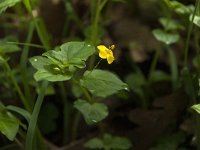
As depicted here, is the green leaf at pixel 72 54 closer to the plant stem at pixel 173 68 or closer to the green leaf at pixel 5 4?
the green leaf at pixel 5 4

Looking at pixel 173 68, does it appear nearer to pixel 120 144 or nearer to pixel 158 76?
pixel 158 76

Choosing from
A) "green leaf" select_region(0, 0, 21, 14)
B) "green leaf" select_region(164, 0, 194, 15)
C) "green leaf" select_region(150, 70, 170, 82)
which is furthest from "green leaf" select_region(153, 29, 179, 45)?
"green leaf" select_region(0, 0, 21, 14)

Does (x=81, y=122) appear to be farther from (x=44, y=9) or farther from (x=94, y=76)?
(x=44, y=9)

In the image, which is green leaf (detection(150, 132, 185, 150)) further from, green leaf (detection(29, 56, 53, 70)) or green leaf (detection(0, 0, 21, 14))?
green leaf (detection(0, 0, 21, 14))

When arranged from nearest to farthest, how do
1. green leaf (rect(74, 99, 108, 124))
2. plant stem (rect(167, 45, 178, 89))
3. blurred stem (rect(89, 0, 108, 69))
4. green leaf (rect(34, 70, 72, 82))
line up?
green leaf (rect(34, 70, 72, 82)) < green leaf (rect(74, 99, 108, 124)) < blurred stem (rect(89, 0, 108, 69)) < plant stem (rect(167, 45, 178, 89))

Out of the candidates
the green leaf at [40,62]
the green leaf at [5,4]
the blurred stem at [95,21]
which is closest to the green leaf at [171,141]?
the blurred stem at [95,21]

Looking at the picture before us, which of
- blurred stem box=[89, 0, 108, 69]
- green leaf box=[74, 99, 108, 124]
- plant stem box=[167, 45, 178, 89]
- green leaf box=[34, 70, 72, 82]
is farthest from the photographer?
plant stem box=[167, 45, 178, 89]

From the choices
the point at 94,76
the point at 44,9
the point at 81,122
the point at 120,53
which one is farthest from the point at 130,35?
the point at 94,76
